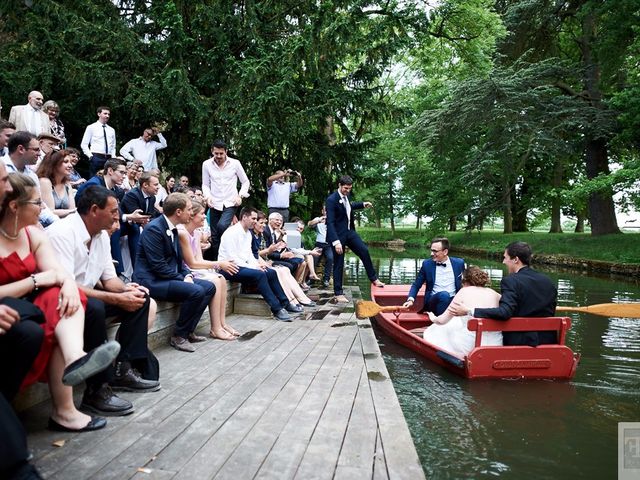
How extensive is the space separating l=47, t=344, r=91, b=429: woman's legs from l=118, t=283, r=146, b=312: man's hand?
652mm

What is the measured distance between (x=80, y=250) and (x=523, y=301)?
12.1ft

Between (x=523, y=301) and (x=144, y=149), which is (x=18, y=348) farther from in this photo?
(x=144, y=149)

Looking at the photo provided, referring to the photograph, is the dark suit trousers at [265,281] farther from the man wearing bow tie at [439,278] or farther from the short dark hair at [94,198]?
the short dark hair at [94,198]

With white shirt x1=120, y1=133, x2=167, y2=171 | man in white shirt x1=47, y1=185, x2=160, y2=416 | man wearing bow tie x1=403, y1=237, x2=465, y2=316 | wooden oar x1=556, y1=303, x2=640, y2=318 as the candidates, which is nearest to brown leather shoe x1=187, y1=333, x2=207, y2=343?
man in white shirt x1=47, y1=185, x2=160, y2=416

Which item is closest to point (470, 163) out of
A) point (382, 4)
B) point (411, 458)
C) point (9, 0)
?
point (382, 4)

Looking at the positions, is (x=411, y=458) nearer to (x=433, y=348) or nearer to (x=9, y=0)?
(x=433, y=348)

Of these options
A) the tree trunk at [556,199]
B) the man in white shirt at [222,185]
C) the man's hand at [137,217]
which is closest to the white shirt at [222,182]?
the man in white shirt at [222,185]

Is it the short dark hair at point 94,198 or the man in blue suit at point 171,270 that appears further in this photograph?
the man in blue suit at point 171,270

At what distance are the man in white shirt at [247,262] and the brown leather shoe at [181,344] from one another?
5.18ft

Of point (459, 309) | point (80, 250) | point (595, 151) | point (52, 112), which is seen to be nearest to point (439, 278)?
point (459, 309)

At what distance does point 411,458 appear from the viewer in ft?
7.68

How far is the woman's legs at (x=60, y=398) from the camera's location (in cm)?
249

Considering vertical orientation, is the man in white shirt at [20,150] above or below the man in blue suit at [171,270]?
above

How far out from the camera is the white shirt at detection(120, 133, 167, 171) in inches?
334
